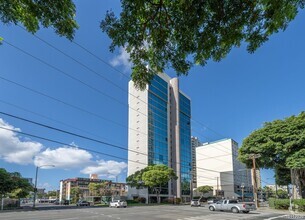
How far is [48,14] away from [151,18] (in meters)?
2.20

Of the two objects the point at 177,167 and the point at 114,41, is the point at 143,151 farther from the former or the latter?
the point at 114,41

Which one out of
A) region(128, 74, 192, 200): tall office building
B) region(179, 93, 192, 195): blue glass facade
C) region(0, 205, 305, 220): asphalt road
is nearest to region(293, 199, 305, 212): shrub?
region(0, 205, 305, 220): asphalt road

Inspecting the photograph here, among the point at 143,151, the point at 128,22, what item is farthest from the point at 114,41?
the point at 143,151

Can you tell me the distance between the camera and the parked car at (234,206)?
31.5 meters

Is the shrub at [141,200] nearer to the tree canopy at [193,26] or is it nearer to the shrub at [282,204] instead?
the shrub at [282,204]

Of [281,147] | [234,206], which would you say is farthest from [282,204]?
[234,206]

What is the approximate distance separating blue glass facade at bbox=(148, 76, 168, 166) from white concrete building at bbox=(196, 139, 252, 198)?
45.7m

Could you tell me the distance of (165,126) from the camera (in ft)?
265

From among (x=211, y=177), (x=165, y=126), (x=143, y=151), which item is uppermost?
(x=165, y=126)

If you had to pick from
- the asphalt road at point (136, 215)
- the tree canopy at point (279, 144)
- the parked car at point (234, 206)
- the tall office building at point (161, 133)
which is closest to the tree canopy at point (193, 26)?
the asphalt road at point (136, 215)

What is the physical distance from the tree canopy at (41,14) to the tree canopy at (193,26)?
2.80 ft

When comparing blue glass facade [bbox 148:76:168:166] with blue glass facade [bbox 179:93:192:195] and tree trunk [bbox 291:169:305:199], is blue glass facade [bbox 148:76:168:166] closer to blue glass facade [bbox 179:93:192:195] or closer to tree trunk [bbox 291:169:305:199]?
blue glass facade [bbox 179:93:192:195]

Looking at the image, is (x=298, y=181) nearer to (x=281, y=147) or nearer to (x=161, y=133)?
(x=281, y=147)

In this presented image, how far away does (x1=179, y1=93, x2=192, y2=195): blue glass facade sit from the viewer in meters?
82.6
